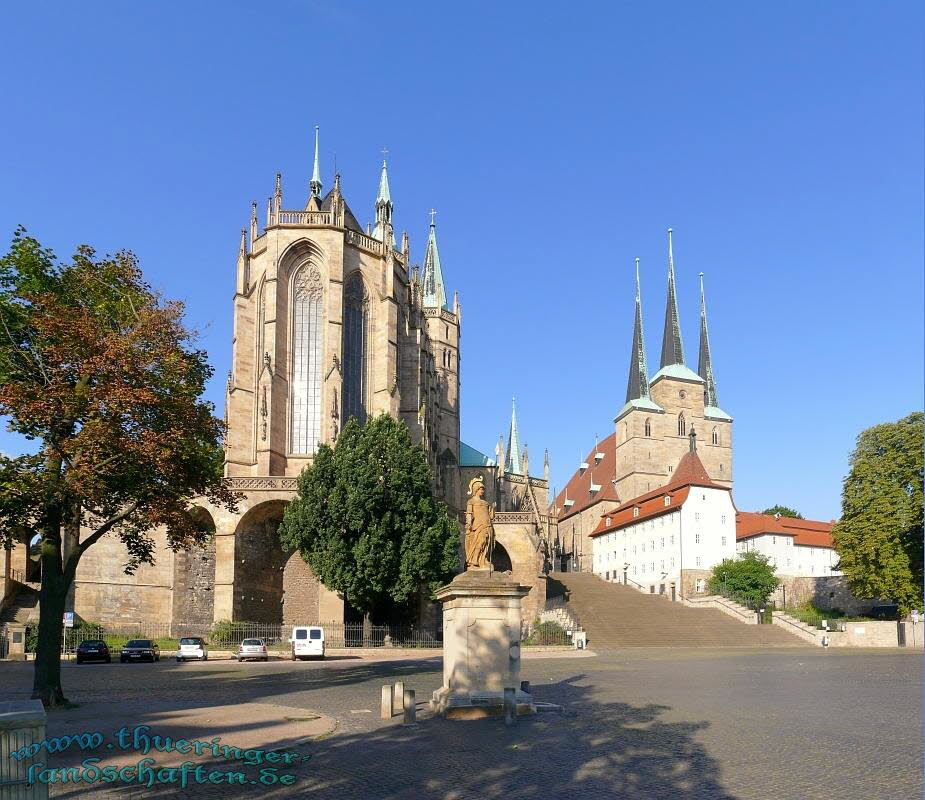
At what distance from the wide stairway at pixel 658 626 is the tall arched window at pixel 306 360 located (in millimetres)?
18705

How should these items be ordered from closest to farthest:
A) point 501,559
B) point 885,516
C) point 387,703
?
point 387,703 < point 885,516 < point 501,559

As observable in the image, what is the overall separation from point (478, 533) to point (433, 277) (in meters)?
82.1

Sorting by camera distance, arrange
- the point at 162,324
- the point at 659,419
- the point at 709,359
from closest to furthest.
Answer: the point at 162,324, the point at 659,419, the point at 709,359

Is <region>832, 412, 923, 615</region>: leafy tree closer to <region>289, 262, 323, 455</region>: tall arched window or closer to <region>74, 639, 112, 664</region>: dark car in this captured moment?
<region>289, 262, 323, 455</region>: tall arched window

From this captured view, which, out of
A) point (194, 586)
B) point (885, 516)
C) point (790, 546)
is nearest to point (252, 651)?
point (194, 586)

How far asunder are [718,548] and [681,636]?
25.7 m

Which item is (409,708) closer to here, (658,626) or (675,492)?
(658,626)

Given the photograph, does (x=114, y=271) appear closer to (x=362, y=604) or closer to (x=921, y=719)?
(x=921, y=719)

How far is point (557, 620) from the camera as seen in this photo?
51.2 metres

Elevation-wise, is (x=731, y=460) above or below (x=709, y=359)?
below

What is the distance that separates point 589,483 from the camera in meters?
115

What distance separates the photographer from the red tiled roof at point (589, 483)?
106125 mm

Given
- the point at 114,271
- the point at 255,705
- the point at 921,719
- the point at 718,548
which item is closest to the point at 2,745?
the point at 255,705

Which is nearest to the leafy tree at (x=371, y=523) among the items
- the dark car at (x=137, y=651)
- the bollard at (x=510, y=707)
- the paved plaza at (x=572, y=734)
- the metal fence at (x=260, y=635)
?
the metal fence at (x=260, y=635)
